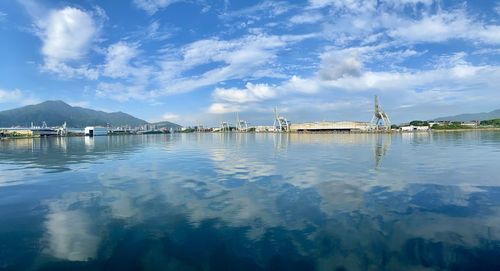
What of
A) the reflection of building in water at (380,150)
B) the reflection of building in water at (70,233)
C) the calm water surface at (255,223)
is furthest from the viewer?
the reflection of building in water at (380,150)

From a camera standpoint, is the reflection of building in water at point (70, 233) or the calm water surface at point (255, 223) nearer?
the calm water surface at point (255, 223)

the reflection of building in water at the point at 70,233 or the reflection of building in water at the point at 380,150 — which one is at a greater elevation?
the reflection of building in water at the point at 380,150

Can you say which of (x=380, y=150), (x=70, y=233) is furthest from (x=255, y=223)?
(x=380, y=150)

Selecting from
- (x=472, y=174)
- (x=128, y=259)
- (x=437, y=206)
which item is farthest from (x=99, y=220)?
(x=472, y=174)

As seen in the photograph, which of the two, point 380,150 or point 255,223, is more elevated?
point 380,150

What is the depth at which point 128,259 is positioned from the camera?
10945 millimetres

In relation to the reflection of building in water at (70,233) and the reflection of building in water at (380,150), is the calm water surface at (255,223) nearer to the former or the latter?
the reflection of building in water at (70,233)

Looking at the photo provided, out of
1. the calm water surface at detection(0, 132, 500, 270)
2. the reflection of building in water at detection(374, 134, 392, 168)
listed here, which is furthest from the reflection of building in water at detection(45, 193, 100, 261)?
the reflection of building in water at detection(374, 134, 392, 168)

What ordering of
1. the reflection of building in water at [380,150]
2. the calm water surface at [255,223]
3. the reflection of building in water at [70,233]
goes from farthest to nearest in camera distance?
the reflection of building in water at [380,150], the reflection of building in water at [70,233], the calm water surface at [255,223]

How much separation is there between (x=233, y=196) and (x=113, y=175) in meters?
14.4

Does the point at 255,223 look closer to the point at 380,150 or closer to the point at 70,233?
the point at 70,233

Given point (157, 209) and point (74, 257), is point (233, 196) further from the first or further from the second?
point (74, 257)

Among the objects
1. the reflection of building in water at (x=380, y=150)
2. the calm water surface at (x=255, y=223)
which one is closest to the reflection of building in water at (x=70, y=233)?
the calm water surface at (x=255, y=223)

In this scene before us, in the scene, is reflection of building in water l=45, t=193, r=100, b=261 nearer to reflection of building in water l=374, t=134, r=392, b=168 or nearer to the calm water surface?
the calm water surface
